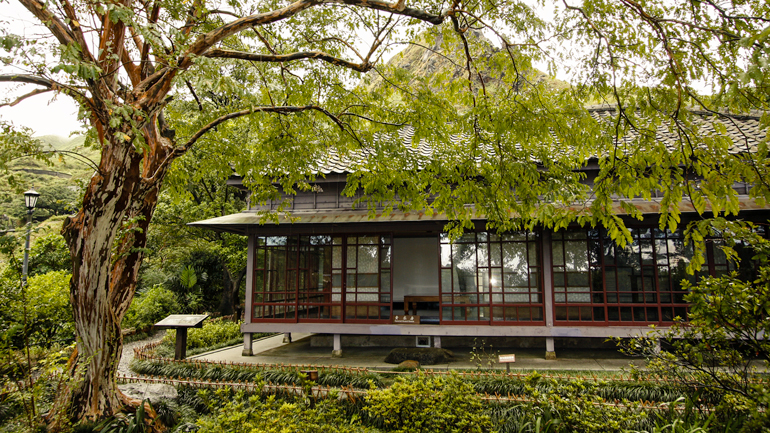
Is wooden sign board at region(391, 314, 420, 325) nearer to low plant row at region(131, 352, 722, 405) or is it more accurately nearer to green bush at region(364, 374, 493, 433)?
low plant row at region(131, 352, 722, 405)

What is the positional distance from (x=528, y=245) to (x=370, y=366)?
5.01 meters

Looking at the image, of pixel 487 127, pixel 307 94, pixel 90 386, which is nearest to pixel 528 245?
pixel 487 127

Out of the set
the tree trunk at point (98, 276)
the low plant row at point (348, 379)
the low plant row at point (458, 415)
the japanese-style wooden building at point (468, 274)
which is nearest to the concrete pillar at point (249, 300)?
the japanese-style wooden building at point (468, 274)

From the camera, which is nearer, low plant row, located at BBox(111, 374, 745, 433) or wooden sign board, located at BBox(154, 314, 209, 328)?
low plant row, located at BBox(111, 374, 745, 433)

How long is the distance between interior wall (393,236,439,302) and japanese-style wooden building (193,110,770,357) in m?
A: 2.19

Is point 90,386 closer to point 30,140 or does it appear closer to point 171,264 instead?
point 30,140

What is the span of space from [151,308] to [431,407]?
1451cm

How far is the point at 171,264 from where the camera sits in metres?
17.8

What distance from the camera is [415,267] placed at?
1367 centimetres

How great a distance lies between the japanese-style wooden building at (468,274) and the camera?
9.73 m

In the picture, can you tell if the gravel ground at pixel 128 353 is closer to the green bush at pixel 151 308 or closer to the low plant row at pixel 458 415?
the green bush at pixel 151 308

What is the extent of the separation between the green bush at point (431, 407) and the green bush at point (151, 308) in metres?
12.9

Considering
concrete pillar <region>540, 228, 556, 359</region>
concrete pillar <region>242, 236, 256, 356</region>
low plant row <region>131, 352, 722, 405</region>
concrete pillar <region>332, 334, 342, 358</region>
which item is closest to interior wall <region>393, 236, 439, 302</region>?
concrete pillar <region>332, 334, 342, 358</region>

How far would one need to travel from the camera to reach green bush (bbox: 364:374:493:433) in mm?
4570
